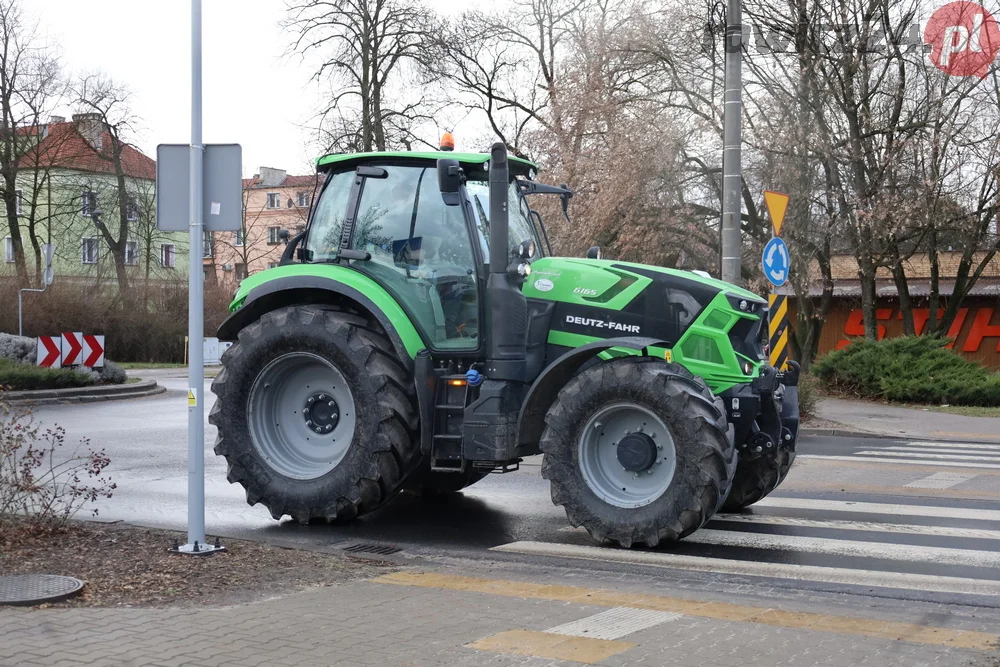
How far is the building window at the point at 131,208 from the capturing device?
166ft

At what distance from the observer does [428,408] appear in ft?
29.3

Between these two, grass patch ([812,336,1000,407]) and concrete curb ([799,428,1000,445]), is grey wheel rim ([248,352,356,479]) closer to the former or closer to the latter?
concrete curb ([799,428,1000,445])

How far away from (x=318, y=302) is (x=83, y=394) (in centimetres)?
1647

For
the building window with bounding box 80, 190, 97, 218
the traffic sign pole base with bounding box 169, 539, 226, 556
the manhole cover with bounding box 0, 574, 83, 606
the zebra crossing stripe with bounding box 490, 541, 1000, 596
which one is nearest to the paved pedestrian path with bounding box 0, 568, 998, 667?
the manhole cover with bounding box 0, 574, 83, 606

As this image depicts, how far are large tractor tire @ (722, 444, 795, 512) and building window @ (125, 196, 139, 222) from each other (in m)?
45.5

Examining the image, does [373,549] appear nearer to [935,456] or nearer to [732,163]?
[935,456]

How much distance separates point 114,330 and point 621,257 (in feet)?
87.7

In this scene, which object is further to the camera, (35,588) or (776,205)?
(776,205)

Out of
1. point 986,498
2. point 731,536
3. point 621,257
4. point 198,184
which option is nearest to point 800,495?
point 986,498

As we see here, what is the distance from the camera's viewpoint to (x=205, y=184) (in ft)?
26.0

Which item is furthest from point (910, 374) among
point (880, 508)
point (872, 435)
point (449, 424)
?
point (449, 424)

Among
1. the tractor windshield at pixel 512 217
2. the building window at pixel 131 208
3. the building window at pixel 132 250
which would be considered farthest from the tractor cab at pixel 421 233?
the building window at pixel 132 250

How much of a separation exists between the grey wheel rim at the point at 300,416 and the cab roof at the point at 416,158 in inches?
68.2

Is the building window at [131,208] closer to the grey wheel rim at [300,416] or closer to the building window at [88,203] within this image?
the building window at [88,203]
